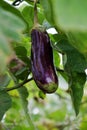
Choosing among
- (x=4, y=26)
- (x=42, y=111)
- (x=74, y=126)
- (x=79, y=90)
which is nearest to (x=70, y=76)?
(x=79, y=90)

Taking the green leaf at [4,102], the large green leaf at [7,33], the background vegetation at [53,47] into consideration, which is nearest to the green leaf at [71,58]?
the background vegetation at [53,47]

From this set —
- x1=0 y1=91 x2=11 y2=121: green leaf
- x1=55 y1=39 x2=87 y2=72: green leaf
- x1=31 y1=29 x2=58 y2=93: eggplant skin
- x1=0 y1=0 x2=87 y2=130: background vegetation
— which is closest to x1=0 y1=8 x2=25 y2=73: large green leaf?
x1=0 y1=0 x2=87 y2=130: background vegetation

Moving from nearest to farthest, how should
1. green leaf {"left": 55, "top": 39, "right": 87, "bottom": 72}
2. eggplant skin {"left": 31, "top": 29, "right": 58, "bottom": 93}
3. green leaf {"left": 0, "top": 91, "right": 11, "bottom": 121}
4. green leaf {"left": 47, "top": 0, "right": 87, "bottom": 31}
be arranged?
green leaf {"left": 47, "top": 0, "right": 87, "bottom": 31} < eggplant skin {"left": 31, "top": 29, "right": 58, "bottom": 93} < green leaf {"left": 55, "top": 39, "right": 87, "bottom": 72} < green leaf {"left": 0, "top": 91, "right": 11, "bottom": 121}

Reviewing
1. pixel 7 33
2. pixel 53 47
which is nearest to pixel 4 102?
pixel 53 47

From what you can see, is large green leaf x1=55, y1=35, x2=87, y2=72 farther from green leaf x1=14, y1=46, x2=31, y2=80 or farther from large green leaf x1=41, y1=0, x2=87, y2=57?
large green leaf x1=41, y1=0, x2=87, y2=57

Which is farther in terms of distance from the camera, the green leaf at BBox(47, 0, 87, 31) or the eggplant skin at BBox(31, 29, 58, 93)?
the eggplant skin at BBox(31, 29, 58, 93)

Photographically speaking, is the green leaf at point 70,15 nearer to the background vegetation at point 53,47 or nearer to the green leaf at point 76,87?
the background vegetation at point 53,47
